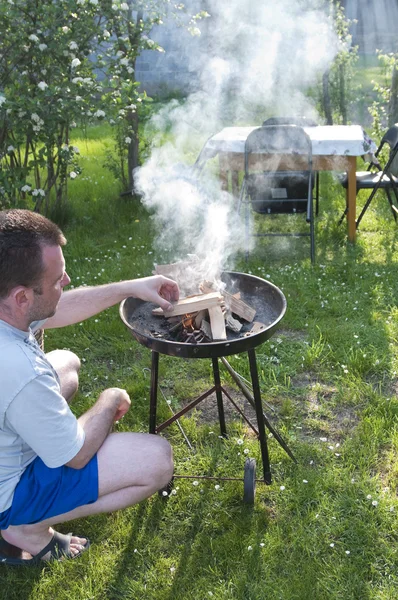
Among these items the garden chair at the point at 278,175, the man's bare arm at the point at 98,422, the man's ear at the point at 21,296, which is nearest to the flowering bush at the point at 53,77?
the garden chair at the point at 278,175

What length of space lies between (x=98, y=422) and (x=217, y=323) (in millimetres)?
699

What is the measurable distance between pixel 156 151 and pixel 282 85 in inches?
Result: 145

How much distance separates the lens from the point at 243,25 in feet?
31.4

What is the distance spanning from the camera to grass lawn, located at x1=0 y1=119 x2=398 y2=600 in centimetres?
241

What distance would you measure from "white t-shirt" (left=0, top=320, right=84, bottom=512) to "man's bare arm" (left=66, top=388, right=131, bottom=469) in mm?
78

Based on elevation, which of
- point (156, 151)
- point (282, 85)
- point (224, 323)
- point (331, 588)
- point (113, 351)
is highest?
point (282, 85)

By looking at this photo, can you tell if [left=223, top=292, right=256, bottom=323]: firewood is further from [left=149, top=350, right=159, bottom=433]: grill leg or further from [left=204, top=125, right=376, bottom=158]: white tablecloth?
[left=204, top=125, right=376, bottom=158]: white tablecloth

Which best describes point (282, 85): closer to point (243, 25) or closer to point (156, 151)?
point (243, 25)

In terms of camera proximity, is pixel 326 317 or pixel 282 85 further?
pixel 282 85

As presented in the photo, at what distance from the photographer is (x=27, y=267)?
197 cm

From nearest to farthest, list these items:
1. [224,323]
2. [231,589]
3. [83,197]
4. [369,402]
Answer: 1. [231,589]
2. [224,323]
3. [369,402]
4. [83,197]

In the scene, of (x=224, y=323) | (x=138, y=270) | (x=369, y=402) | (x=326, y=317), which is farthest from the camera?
(x=138, y=270)

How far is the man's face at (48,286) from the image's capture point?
2029mm

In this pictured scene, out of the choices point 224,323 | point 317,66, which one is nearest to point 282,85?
point 317,66
